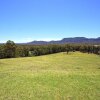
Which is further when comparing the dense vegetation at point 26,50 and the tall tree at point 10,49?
the dense vegetation at point 26,50

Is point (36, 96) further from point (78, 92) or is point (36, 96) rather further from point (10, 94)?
point (78, 92)

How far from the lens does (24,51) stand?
82438 millimetres

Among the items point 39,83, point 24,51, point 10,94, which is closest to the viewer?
point 10,94

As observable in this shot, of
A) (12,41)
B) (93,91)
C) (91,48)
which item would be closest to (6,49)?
(12,41)

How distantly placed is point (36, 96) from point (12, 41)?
57.4 metres

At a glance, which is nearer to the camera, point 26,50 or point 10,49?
point 10,49

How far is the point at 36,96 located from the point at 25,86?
9.49ft

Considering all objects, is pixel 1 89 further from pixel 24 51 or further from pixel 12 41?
pixel 24 51

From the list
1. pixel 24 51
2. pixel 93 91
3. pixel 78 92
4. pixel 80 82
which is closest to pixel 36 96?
pixel 78 92

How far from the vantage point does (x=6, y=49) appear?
71125 mm

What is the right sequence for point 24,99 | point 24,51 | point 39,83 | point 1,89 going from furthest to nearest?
1. point 24,51
2. point 39,83
3. point 1,89
4. point 24,99

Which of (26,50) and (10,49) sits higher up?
(10,49)

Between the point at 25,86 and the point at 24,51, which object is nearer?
the point at 25,86

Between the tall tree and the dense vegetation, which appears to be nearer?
the tall tree
